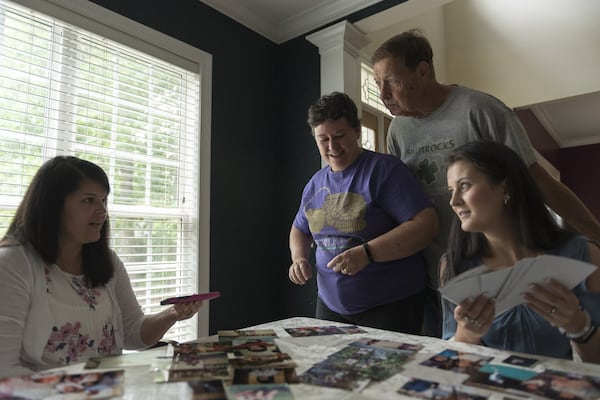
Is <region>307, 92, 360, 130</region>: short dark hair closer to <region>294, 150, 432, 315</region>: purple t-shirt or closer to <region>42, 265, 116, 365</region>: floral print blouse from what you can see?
<region>294, 150, 432, 315</region>: purple t-shirt

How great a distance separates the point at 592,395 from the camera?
676 millimetres

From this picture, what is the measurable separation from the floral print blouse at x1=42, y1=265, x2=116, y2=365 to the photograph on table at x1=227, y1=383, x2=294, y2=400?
0.64 meters

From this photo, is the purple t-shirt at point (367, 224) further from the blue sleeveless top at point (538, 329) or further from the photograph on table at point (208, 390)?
the photograph on table at point (208, 390)

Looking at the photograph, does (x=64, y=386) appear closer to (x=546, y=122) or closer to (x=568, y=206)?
(x=568, y=206)

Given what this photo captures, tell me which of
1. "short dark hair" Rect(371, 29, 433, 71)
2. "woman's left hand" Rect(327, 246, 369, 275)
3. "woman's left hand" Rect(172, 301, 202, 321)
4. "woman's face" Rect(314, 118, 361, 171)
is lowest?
"woman's left hand" Rect(172, 301, 202, 321)

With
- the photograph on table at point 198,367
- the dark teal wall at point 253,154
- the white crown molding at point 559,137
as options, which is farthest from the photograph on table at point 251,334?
the white crown molding at point 559,137

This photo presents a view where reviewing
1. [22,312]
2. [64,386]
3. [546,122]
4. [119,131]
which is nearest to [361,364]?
[64,386]

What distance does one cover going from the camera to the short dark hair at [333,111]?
1579 millimetres

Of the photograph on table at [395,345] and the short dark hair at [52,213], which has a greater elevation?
the short dark hair at [52,213]

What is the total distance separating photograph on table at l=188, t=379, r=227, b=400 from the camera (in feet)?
2.18

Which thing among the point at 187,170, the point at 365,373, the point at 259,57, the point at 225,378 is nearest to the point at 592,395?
the point at 365,373

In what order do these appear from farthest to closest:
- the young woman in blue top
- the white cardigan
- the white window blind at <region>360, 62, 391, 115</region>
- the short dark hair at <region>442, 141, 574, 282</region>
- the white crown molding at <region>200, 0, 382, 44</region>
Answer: the white window blind at <region>360, 62, 391, 115</region>
the white crown molding at <region>200, 0, 382, 44</region>
the short dark hair at <region>442, 141, 574, 282</region>
the white cardigan
the young woman in blue top

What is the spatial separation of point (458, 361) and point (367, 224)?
0.69m

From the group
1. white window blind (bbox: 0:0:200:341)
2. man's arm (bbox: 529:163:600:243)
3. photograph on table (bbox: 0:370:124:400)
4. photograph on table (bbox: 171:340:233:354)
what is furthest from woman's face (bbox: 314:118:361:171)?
white window blind (bbox: 0:0:200:341)
